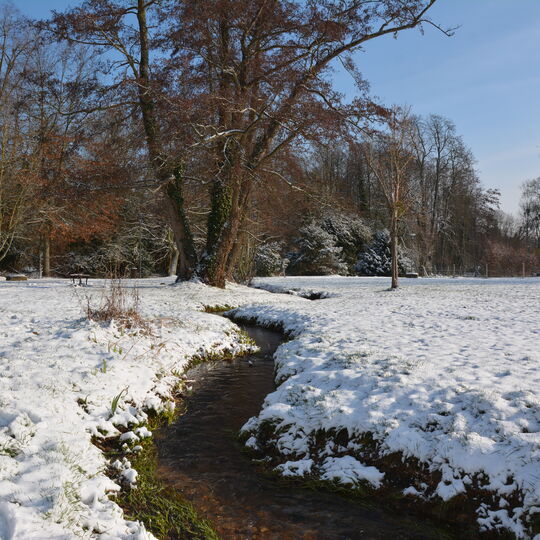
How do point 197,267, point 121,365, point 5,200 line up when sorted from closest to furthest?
point 121,365 < point 197,267 < point 5,200

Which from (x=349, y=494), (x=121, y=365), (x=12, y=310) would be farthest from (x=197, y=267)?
(x=349, y=494)

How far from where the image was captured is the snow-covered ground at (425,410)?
342cm

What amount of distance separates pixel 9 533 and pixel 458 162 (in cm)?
4541

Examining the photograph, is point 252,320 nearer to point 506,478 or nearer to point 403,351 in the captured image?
point 403,351

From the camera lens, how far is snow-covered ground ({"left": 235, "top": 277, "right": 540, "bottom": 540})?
342 centimetres

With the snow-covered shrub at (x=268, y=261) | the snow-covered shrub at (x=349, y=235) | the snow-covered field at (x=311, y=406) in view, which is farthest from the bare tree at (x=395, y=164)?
the snow-covered shrub at (x=349, y=235)

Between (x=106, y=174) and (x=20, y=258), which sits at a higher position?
(x=106, y=174)

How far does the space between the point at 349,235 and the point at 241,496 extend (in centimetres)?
3660

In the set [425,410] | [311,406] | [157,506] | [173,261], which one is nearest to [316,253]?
[173,261]

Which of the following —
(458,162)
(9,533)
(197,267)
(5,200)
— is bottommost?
(9,533)

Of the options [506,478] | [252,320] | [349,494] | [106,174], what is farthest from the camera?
[106,174]

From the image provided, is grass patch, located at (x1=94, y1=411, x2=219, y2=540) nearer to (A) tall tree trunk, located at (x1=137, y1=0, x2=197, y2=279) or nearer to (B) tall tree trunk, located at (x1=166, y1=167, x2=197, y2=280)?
(A) tall tree trunk, located at (x1=137, y1=0, x2=197, y2=279)

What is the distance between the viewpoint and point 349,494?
148 inches

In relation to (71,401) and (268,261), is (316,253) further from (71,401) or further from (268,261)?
(71,401)
